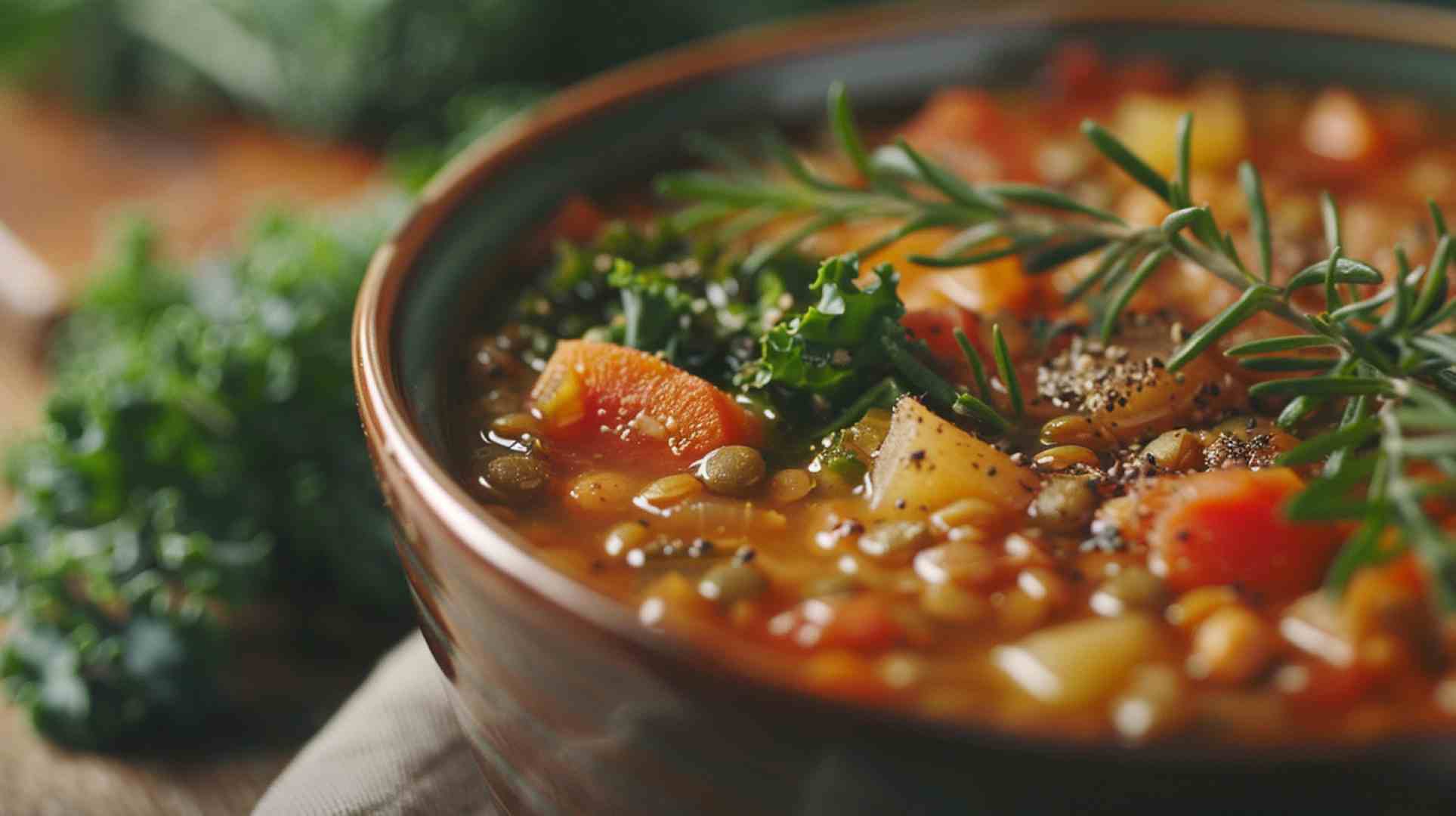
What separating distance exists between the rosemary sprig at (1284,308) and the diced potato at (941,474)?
0.08 m

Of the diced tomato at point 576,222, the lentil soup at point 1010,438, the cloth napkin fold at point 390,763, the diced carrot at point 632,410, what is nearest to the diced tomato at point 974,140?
the lentil soup at point 1010,438

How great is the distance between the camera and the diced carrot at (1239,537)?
5.07 ft

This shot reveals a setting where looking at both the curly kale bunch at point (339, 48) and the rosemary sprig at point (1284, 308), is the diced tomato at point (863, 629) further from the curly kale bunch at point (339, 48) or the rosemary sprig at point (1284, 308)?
the curly kale bunch at point (339, 48)

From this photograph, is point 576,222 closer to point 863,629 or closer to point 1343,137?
point 863,629

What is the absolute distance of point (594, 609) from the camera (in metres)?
1.37

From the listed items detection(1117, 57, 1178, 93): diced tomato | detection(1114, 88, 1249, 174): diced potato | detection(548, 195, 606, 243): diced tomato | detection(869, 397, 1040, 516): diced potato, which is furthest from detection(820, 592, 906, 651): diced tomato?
detection(1117, 57, 1178, 93): diced tomato

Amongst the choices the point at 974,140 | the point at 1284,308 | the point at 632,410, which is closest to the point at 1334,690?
the point at 1284,308

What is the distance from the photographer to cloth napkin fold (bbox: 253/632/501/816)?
207 centimetres

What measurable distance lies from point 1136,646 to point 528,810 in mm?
776

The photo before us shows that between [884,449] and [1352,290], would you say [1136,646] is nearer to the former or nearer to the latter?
[884,449]

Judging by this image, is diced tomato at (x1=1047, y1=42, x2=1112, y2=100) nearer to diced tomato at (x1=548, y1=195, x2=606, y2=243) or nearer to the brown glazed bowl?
the brown glazed bowl

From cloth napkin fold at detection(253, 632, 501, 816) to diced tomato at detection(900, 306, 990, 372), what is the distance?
0.85 metres

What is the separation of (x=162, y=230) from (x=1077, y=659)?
2940 millimetres

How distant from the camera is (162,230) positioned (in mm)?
3629
